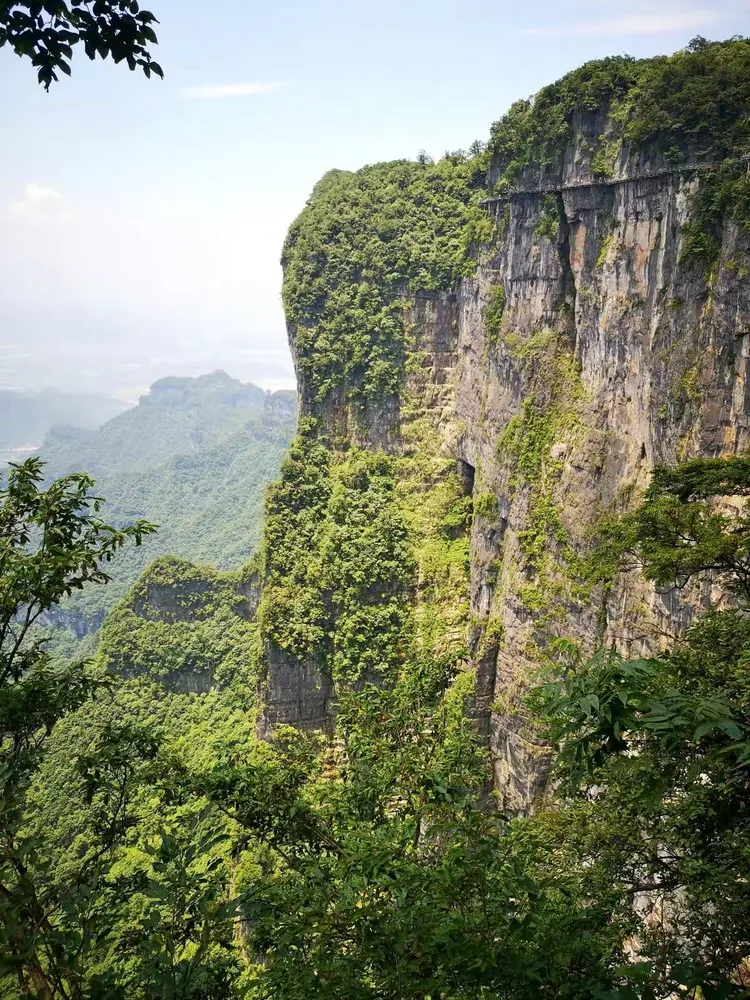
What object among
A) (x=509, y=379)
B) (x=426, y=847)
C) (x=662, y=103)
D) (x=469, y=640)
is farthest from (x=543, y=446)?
(x=426, y=847)

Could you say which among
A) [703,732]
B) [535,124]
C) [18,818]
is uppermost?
[535,124]

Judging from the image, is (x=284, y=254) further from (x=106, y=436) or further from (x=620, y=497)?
(x=106, y=436)

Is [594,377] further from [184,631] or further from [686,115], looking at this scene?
[184,631]

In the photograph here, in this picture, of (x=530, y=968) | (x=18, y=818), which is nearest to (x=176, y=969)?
(x=18, y=818)

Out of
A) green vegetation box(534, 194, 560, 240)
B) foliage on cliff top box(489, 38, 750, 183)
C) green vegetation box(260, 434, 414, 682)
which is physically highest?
foliage on cliff top box(489, 38, 750, 183)

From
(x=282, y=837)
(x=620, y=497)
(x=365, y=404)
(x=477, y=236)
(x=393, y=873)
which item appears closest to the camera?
(x=393, y=873)

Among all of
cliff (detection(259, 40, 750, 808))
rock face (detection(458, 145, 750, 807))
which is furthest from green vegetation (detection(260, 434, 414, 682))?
rock face (detection(458, 145, 750, 807))

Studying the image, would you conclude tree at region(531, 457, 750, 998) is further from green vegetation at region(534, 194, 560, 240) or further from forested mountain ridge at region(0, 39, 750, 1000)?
green vegetation at region(534, 194, 560, 240)
